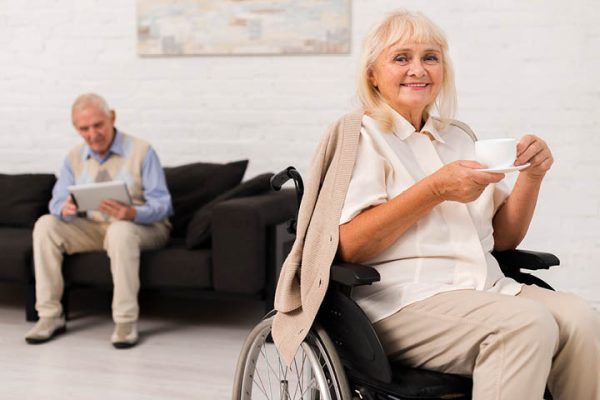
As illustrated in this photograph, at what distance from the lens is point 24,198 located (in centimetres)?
433

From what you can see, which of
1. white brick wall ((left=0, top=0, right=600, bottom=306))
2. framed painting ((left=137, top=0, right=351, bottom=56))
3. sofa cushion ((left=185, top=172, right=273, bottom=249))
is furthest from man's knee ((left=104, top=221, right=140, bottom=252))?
framed painting ((left=137, top=0, right=351, bottom=56))

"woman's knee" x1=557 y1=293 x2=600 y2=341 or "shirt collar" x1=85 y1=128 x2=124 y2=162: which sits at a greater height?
"shirt collar" x1=85 y1=128 x2=124 y2=162

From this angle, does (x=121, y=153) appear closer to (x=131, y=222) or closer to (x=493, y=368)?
(x=131, y=222)

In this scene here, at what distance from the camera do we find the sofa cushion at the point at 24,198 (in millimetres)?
4300

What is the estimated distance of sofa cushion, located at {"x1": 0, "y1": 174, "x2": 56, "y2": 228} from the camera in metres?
4.30

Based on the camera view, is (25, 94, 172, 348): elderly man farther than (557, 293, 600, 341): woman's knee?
Yes

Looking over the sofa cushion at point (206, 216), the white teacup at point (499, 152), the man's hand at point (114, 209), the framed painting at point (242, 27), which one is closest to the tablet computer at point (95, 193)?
the man's hand at point (114, 209)

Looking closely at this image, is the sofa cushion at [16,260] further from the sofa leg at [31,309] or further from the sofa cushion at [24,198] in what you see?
the sofa cushion at [24,198]

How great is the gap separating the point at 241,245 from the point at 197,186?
Answer: 2.18 feet

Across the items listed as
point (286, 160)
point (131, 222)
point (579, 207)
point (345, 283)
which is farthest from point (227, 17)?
point (345, 283)

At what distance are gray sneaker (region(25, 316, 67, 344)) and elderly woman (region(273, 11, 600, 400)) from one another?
197 centimetres

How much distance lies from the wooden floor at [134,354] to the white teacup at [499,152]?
152 centimetres

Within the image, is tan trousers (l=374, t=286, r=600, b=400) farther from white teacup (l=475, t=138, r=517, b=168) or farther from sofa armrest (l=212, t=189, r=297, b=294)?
sofa armrest (l=212, t=189, r=297, b=294)

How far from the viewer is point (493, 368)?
173 cm
